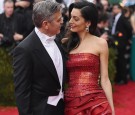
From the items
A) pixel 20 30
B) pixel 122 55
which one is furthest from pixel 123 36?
pixel 20 30

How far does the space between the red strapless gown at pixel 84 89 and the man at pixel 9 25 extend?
3.65m

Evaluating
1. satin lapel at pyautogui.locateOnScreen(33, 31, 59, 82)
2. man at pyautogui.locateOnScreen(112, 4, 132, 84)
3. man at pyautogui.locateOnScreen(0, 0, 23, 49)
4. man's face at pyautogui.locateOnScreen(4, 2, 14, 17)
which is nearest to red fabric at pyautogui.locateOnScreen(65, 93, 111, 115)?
satin lapel at pyautogui.locateOnScreen(33, 31, 59, 82)

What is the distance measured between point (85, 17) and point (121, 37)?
608 cm

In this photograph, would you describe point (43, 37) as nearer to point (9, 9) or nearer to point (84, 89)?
point (84, 89)

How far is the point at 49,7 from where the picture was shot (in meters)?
3.26

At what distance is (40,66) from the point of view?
3295mm

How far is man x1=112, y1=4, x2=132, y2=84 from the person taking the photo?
378 inches

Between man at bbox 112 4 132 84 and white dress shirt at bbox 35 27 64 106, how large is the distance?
241 inches

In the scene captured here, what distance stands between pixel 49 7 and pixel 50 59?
1.32 feet

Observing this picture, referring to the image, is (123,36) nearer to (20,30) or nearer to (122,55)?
(122,55)

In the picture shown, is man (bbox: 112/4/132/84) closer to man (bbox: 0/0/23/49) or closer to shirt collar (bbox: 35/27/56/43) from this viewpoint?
man (bbox: 0/0/23/49)

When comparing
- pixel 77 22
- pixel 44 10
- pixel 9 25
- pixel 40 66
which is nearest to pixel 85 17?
pixel 77 22

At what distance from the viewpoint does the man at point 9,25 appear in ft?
23.8

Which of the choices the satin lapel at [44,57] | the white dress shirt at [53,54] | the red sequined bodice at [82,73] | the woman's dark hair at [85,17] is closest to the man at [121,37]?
the woman's dark hair at [85,17]
